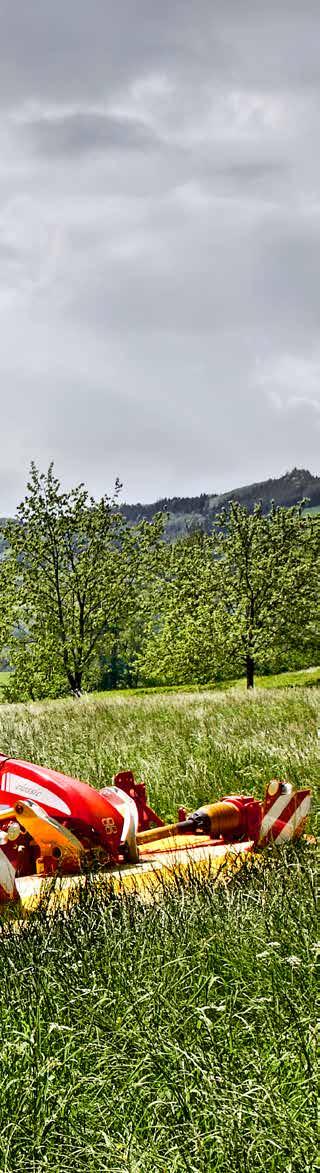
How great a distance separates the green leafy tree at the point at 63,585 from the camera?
36406mm

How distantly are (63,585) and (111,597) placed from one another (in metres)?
2.00

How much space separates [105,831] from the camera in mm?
5555

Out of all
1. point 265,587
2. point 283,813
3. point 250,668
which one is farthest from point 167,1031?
point 265,587

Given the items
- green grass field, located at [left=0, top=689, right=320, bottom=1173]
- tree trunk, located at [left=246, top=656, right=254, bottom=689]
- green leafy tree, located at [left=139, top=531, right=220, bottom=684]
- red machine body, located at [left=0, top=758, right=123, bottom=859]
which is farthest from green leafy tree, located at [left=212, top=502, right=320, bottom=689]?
green grass field, located at [left=0, top=689, right=320, bottom=1173]

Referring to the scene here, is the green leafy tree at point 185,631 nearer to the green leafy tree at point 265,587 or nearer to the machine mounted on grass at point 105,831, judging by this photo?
the green leafy tree at point 265,587

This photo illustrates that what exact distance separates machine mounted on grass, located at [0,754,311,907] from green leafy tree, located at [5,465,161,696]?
96.8 ft

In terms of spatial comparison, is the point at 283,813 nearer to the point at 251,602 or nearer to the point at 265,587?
the point at 251,602

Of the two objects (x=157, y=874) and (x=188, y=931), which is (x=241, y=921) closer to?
(x=188, y=931)

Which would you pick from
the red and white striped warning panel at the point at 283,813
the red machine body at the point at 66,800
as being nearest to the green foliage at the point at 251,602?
the red and white striped warning panel at the point at 283,813

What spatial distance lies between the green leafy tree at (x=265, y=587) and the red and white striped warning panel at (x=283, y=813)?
2908 cm

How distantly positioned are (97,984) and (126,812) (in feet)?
7.26

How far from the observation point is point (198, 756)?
980 centimetres

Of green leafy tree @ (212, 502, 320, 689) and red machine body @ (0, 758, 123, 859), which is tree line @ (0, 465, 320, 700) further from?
red machine body @ (0, 758, 123, 859)

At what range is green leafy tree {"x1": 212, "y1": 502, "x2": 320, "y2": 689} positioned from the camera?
118 ft
